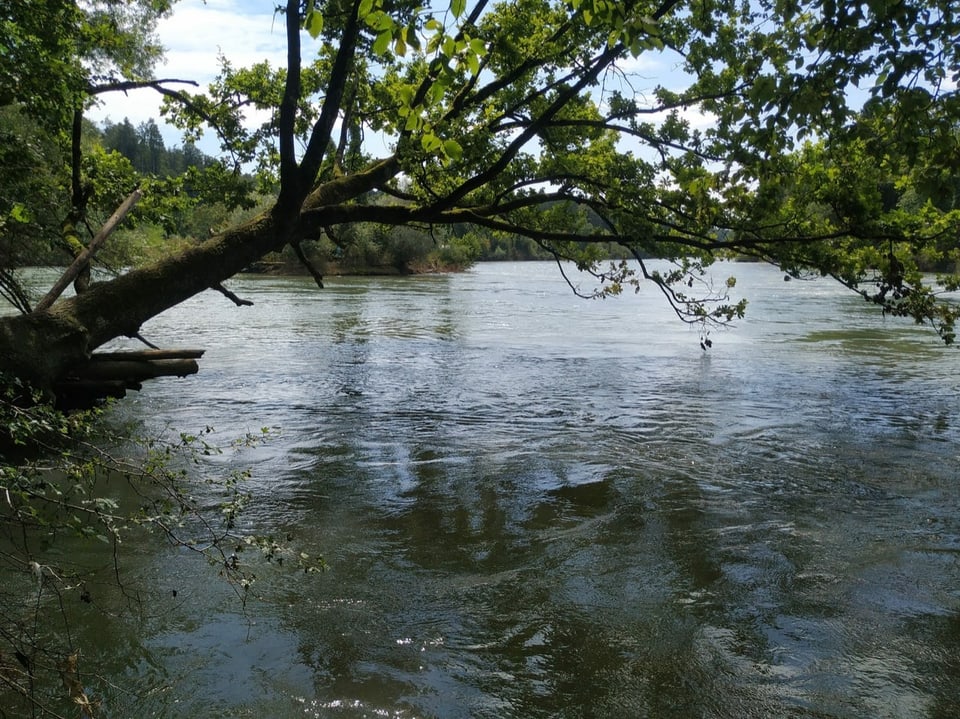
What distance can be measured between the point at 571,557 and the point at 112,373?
7093 millimetres

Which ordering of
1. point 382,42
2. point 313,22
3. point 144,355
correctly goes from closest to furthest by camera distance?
point 382,42 < point 313,22 < point 144,355

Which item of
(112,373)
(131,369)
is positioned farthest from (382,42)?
(131,369)

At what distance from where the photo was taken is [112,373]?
10156mm

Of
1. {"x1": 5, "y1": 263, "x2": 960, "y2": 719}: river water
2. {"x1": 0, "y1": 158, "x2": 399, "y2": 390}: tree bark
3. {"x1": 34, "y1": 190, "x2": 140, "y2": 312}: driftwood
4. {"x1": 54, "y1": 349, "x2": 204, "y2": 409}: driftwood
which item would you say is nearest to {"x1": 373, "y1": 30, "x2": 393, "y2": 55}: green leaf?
{"x1": 5, "y1": 263, "x2": 960, "y2": 719}: river water

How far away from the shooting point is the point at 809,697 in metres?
4.43

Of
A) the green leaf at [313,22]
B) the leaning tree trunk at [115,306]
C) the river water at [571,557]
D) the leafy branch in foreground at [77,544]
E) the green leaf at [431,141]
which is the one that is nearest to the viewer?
the green leaf at [313,22]

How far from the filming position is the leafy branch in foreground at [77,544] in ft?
11.0

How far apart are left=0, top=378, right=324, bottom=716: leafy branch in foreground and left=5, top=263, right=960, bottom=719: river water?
0.93ft

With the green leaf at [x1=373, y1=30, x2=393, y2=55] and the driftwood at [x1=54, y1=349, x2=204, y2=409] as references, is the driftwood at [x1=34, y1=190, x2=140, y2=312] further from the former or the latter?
the green leaf at [x1=373, y1=30, x2=393, y2=55]

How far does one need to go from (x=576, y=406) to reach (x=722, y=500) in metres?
5.69

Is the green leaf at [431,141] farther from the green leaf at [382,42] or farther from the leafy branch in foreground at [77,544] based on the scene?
the leafy branch in foreground at [77,544]

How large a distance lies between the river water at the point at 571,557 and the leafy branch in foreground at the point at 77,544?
11.1 inches

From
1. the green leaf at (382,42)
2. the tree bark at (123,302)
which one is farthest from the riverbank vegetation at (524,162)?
the green leaf at (382,42)

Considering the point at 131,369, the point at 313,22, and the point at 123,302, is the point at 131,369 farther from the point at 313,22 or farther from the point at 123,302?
the point at 313,22
